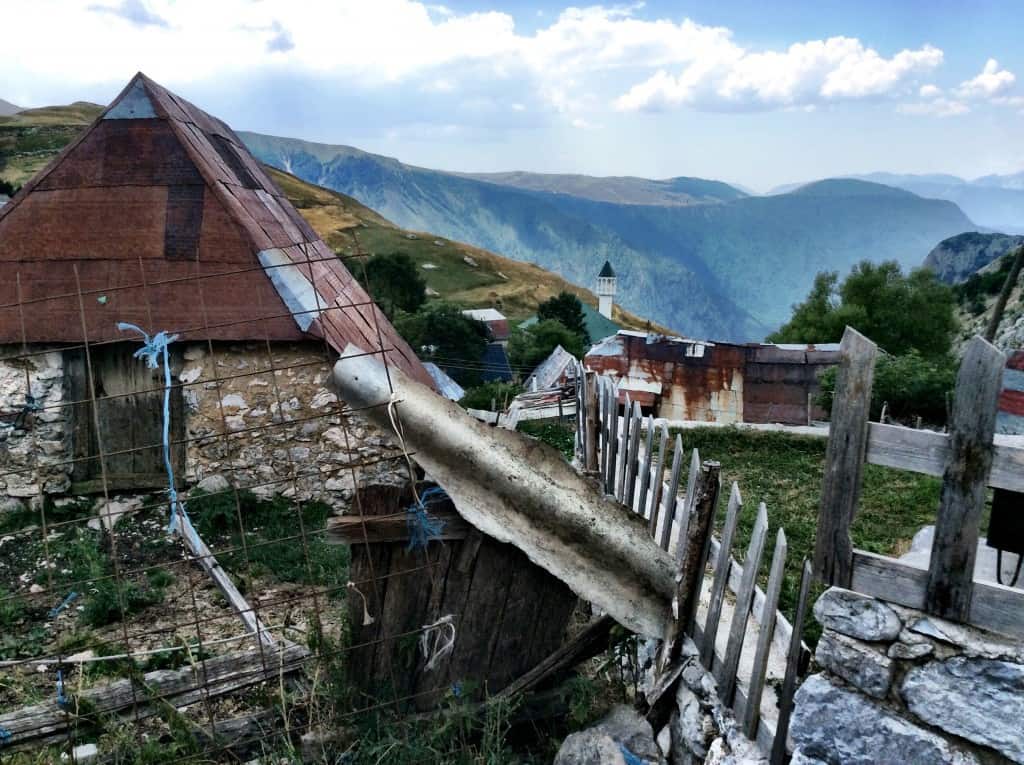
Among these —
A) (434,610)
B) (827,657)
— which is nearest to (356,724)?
(434,610)

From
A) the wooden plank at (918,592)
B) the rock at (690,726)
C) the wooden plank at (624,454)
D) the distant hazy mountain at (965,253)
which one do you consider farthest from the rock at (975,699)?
the distant hazy mountain at (965,253)

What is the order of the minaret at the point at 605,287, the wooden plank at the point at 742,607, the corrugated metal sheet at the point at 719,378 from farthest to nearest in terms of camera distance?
the minaret at the point at 605,287 < the corrugated metal sheet at the point at 719,378 < the wooden plank at the point at 742,607

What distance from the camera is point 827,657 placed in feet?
8.18

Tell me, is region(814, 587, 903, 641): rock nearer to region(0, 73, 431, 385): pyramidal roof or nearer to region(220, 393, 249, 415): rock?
region(0, 73, 431, 385): pyramidal roof

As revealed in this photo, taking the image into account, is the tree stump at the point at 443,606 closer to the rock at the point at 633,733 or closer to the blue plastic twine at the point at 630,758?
the rock at the point at 633,733

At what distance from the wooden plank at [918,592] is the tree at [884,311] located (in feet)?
113

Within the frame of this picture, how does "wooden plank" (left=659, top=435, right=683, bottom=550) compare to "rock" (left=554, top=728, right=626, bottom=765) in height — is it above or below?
above

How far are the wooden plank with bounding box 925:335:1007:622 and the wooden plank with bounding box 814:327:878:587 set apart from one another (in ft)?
0.82

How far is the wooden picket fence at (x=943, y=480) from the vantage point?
2.20m

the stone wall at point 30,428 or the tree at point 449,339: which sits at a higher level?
the stone wall at point 30,428

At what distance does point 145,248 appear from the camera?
7945mm

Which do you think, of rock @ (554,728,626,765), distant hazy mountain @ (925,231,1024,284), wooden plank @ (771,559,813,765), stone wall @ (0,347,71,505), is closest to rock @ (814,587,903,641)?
wooden plank @ (771,559,813,765)

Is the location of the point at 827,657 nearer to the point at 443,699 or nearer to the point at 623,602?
the point at 623,602

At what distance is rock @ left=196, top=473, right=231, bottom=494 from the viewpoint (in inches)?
308
